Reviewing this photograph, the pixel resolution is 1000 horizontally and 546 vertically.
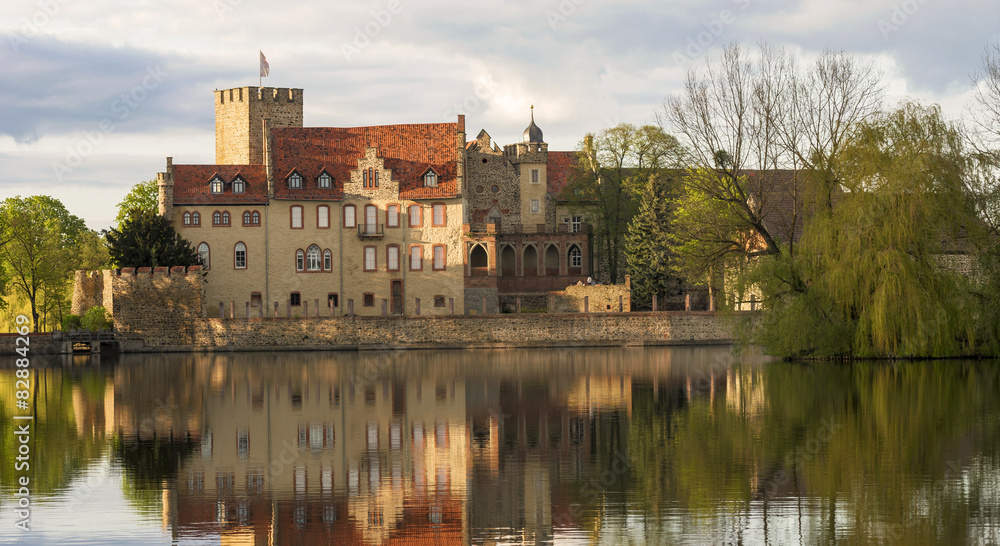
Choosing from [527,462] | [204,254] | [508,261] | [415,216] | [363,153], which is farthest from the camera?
[508,261]

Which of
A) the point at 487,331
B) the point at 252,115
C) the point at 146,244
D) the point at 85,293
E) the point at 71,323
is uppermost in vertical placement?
the point at 252,115

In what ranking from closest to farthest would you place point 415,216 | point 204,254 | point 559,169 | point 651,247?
point 651,247, point 204,254, point 415,216, point 559,169

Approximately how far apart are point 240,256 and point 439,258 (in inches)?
431

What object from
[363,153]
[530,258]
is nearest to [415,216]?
[363,153]

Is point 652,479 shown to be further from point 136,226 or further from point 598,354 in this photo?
point 136,226

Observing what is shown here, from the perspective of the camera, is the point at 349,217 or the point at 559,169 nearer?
the point at 349,217

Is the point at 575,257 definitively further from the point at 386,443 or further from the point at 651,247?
the point at 386,443

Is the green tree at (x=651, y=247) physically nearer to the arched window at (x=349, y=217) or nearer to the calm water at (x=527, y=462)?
the arched window at (x=349, y=217)

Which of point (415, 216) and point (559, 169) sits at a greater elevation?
point (559, 169)

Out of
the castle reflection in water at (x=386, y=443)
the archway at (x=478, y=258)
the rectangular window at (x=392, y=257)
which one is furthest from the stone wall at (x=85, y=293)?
the castle reflection in water at (x=386, y=443)

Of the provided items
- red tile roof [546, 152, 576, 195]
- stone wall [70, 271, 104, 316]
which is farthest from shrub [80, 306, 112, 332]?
red tile roof [546, 152, 576, 195]

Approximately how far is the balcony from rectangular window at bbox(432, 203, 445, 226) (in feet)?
9.69

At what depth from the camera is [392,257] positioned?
61.9 m

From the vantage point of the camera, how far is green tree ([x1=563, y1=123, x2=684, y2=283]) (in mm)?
64375
